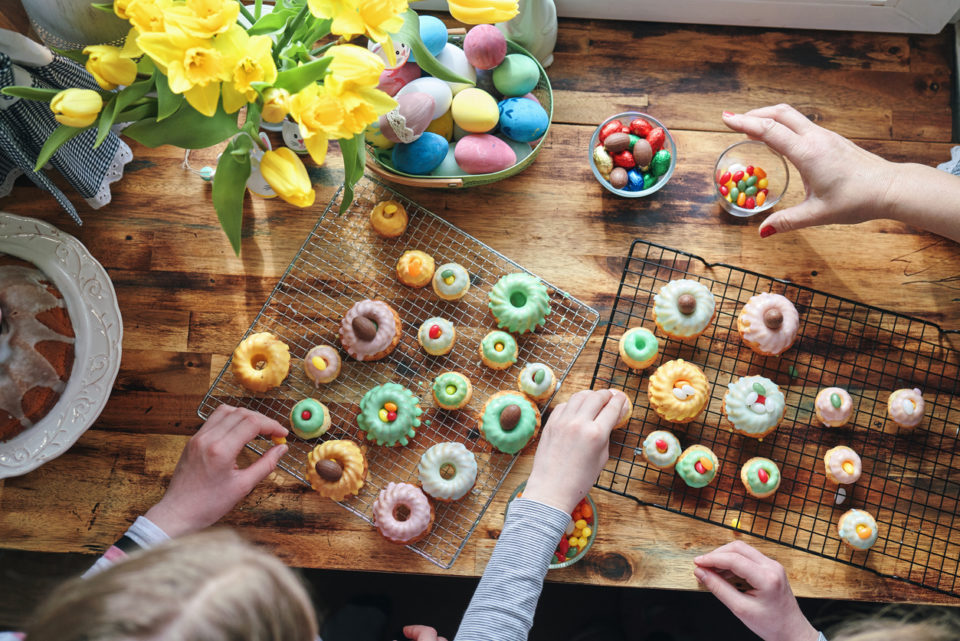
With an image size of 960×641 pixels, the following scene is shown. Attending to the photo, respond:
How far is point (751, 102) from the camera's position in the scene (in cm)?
173

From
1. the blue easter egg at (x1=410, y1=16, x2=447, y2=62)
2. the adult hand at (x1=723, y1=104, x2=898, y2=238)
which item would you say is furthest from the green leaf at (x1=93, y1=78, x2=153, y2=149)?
the adult hand at (x1=723, y1=104, x2=898, y2=238)

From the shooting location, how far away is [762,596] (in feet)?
4.66

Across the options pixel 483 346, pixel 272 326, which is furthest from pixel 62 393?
pixel 483 346

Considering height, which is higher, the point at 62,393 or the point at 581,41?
the point at 581,41

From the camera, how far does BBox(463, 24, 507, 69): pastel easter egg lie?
1.50 meters

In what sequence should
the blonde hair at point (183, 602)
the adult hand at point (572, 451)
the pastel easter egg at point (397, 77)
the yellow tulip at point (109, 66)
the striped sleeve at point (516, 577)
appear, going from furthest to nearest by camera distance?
the pastel easter egg at point (397, 77) < the adult hand at point (572, 451) < the striped sleeve at point (516, 577) < the yellow tulip at point (109, 66) < the blonde hair at point (183, 602)

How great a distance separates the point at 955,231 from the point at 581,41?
37.8 inches

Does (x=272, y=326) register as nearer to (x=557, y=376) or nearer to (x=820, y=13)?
(x=557, y=376)

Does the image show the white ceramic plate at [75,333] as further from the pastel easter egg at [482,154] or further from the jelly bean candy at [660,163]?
the jelly bean candy at [660,163]

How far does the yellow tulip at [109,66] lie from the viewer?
983 millimetres

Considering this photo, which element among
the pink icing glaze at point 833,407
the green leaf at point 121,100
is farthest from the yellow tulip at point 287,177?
the pink icing glaze at point 833,407

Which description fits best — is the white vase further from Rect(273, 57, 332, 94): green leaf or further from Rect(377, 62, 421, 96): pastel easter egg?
Rect(273, 57, 332, 94): green leaf

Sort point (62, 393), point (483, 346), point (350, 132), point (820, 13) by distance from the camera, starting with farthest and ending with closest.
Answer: point (820, 13), point (483, 346), point (62, 393), point (350, 132)

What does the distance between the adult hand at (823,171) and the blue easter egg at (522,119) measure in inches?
17.1
